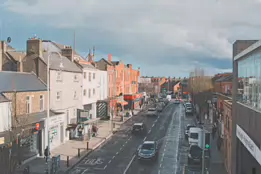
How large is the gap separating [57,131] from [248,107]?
23.2 metres

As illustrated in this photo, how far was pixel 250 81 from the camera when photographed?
15906mm

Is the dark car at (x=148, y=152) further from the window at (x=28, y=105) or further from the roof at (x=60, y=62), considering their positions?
the roof at (x=60, y=62)

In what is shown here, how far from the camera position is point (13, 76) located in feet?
99.3

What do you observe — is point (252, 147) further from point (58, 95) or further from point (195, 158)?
point (58, 95)

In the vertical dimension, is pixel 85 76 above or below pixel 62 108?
above

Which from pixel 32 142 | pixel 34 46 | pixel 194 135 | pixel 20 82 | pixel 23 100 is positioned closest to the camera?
pixel 23 100

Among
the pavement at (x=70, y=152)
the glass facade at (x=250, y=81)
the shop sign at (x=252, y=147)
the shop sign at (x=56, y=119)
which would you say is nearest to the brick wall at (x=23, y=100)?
the shop sign at (x=56, y=119)

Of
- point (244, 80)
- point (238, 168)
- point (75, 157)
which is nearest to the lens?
point (244, 80)

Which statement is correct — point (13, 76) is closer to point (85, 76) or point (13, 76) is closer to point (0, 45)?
point (0, 45)

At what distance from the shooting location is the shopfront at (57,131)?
105ft

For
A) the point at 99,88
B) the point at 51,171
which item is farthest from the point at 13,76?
the point at 99,88

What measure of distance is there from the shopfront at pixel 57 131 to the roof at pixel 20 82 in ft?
11.8

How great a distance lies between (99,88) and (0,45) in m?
23.6

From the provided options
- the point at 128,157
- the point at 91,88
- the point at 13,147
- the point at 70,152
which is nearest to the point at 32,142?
the point at 70,152
